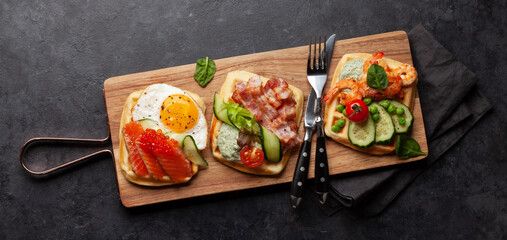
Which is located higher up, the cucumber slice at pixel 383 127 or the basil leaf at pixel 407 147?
the cucumber slice at pixel 383 127

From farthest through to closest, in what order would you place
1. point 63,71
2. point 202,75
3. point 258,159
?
point 63,71, point 202,75, point 258,159

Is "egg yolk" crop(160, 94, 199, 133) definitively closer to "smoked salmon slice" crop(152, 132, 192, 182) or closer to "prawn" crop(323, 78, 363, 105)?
"smoked salmon slice" crop(152, 132, 192, 182)

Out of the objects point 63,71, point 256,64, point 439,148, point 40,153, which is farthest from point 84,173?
point 439,148

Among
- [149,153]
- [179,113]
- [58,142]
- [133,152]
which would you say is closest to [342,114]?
[179,113]

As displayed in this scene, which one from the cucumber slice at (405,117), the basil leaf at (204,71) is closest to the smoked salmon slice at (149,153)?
the basil leaf at (204,71)

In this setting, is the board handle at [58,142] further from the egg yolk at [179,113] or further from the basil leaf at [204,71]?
the basil leaf at [204,71]

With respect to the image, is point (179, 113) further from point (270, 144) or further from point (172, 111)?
point (270, 144)

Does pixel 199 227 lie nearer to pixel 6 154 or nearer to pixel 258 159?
pixel 258 159
